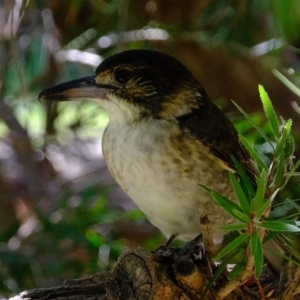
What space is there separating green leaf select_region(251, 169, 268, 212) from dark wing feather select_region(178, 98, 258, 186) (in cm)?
57

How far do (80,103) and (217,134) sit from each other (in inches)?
44.7

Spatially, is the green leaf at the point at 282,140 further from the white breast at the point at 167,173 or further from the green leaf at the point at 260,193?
the white breast at the point at 167,173

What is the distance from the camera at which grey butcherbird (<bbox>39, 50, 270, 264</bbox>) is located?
5.39ft

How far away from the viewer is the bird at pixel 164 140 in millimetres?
1644

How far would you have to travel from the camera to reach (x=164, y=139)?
1.66 m

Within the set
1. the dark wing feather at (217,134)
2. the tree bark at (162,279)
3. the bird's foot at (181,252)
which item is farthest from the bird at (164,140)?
the tree bark at (162,279)

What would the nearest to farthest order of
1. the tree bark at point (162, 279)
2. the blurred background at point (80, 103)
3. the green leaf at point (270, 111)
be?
the green leaf at point (270, 111)
the tree bark at point (162, 279)
the blurred background at point (80, 103)

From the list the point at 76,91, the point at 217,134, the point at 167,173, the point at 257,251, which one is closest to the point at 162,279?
the point at 257,251

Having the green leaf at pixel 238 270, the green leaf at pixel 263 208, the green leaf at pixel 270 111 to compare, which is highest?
the green leaf at pixel 270 111

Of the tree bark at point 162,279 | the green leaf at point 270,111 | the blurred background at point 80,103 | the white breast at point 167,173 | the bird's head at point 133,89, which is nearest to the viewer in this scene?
the green leaf at point 270,111

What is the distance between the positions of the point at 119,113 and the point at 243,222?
731mm

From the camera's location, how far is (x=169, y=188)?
5.37 ft

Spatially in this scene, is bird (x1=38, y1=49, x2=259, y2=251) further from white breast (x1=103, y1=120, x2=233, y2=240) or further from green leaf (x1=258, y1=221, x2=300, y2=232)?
green leaf (x1=258, y1=221, x2=300, y2=232)

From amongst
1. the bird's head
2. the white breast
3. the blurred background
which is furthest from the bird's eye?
the blurred background
